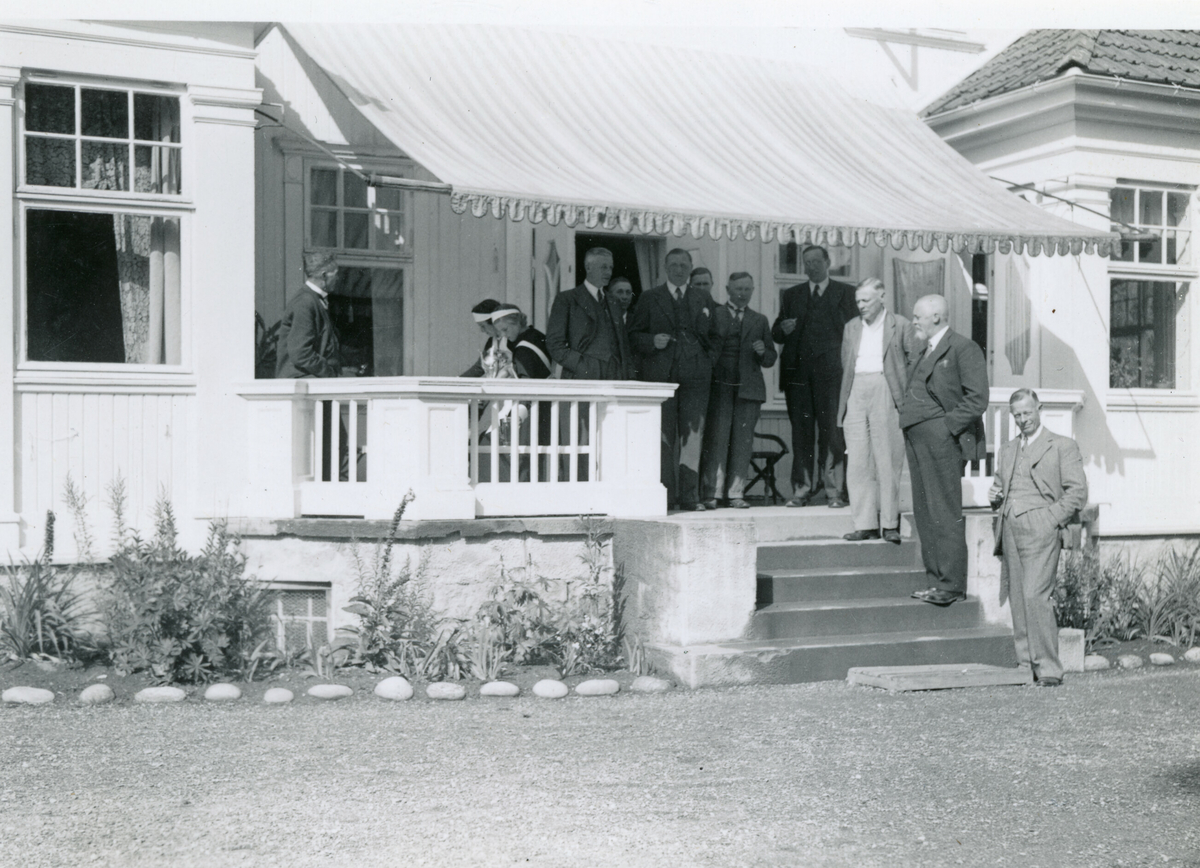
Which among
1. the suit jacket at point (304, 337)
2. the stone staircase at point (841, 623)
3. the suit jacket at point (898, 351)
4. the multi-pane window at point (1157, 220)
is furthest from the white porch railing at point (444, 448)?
the multi-pane window at point (1157, 220)

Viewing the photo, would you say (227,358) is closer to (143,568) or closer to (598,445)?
(143,568)

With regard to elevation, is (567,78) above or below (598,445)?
above

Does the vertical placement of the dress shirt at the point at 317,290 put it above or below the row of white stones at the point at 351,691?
above

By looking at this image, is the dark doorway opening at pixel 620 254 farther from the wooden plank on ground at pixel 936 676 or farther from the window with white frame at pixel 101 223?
the wooden plank on ground at pixel 936 676

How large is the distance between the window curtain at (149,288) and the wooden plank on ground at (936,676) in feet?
15.4

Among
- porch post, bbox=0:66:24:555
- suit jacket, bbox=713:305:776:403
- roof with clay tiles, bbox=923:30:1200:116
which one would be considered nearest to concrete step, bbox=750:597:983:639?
suit jacket, bbox=713:305:776:403

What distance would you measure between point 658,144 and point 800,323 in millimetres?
1812

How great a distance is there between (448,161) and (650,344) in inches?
90.5

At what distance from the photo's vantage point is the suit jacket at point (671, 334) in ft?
33.3

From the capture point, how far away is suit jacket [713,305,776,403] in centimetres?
1029

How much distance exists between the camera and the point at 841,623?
8703 millimetres

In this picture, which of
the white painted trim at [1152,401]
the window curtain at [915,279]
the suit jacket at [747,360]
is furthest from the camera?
the window curtain at [915,279]

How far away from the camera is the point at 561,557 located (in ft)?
29.0

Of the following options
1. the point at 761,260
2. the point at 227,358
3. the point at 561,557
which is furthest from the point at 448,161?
the point at 761,260
